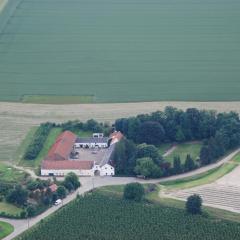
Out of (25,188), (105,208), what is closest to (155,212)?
(105,208)

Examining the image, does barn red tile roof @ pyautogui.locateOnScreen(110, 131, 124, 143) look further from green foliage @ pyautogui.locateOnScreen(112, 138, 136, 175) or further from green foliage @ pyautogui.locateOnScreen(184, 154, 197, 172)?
green foliage @ pyautogui.locateOnScreen(184, 154, 197, 172)

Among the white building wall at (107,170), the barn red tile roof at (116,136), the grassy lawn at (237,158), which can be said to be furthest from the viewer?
the barn red tile roof at (116,136)

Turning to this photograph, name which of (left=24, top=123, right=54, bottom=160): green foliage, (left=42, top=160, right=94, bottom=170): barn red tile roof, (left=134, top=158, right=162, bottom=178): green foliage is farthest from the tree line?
(left=24, top=123, right=54, bottom=160): green foliage

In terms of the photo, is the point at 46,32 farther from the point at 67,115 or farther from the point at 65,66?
the point at 67,115

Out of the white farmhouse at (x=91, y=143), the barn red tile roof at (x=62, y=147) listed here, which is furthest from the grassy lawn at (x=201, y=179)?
the white farmhouse at (x=91, y=143)

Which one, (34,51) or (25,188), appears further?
(34,51)

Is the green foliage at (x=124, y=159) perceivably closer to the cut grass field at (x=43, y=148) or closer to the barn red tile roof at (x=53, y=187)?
the barn red tile roof at (x=53, y=187)
